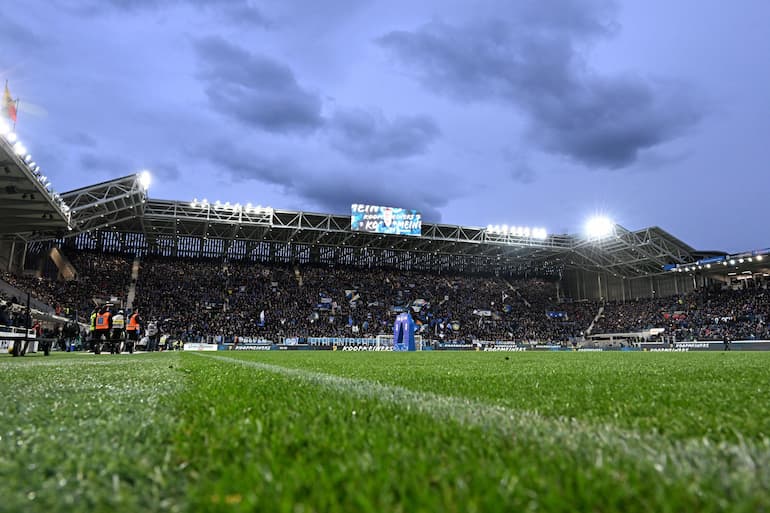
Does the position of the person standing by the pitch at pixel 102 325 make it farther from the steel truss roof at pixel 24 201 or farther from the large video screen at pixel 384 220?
the large video screen at pixel 384 220

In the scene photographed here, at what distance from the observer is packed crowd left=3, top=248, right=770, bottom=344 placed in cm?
3591

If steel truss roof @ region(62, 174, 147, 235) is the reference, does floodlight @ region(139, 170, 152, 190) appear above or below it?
above

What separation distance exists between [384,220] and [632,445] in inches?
1398

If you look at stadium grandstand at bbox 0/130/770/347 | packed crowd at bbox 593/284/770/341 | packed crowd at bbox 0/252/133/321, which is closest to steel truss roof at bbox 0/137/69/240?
stadium grandstand at bbox 0/130/770/347

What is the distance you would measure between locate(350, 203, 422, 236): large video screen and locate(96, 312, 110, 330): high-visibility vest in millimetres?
23386

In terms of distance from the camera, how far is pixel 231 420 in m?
2.07

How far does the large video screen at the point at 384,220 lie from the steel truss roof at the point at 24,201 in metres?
18.8

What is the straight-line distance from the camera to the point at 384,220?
36938 mm

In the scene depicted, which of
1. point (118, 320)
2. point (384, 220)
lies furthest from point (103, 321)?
point (384, 220)

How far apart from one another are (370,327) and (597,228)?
2103 cm

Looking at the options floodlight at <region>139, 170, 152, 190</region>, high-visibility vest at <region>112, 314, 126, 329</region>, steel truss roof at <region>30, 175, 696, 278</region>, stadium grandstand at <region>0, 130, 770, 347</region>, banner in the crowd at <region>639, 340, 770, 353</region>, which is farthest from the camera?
stadium grandstand at <region>0, 130, 770, 347</region>

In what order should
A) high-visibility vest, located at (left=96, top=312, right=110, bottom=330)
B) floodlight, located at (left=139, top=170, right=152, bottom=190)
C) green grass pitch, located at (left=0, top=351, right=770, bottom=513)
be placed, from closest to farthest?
green grass pitch, located at (left=0, top=351, right=770, bottom=513)
high-visibility vest, located at (left=96, top=312, right=110, bottom=330)
floodlight, located at (left=139, top=170, right=152, bottom=190)

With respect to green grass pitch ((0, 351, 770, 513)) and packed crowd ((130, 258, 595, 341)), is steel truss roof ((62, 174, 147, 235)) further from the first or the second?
green grass pitch ((0, 351, 770, 513))

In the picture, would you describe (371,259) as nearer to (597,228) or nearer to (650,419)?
(597,228)
